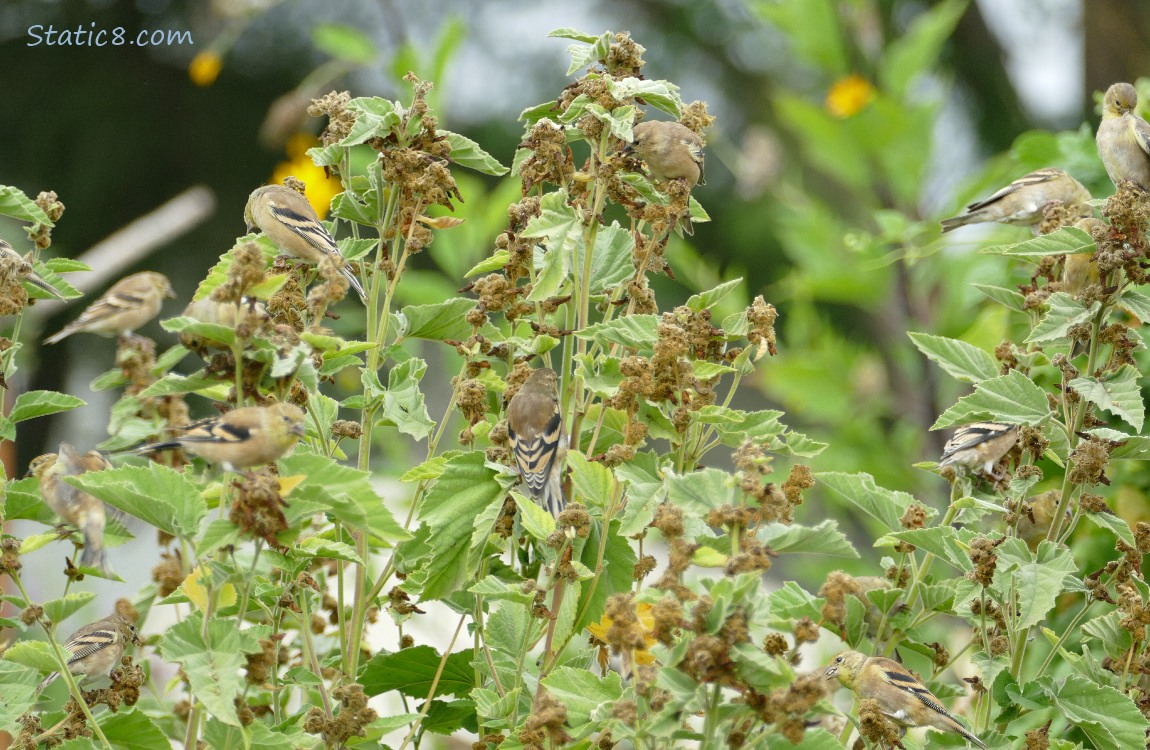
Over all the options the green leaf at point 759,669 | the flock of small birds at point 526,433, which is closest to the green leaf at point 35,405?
the flock of small birds at point 526,433

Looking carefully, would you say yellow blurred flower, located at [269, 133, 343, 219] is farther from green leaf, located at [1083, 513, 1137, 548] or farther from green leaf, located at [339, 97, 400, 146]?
green leaf, located at [1083, 513, 1137, 548]

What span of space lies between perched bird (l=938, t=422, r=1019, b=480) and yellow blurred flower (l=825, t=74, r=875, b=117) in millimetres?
2027

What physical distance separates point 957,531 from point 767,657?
388 mm

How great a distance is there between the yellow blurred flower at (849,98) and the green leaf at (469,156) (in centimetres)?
208

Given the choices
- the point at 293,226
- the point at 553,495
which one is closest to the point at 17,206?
the point at 293,226

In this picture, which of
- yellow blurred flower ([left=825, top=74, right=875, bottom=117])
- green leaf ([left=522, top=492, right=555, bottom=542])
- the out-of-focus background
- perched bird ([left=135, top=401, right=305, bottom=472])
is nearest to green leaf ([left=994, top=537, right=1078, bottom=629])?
green leaf ([left=522, top=492, right=555, bottom=542])

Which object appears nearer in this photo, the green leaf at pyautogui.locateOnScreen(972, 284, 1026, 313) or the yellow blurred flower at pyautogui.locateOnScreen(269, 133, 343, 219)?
the green leaf at pyautogui.locateOnScreen(972, 284, 1026, 313)

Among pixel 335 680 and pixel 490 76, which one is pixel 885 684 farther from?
pixel 490 76

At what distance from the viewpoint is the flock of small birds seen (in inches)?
40.1

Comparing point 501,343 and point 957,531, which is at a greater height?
point 501,343

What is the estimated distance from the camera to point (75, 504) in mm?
1058

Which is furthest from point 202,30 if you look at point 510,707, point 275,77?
point 510,707

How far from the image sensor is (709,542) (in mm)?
926

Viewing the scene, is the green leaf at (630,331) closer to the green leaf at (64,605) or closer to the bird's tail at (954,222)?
the green leaf at (64,605)
